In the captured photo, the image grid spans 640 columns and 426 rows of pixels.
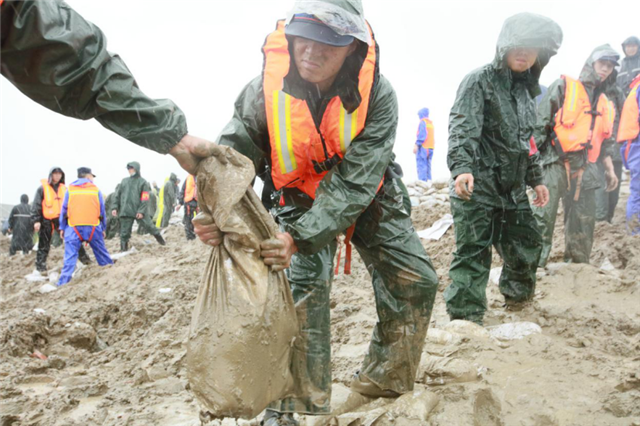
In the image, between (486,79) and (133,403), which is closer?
(133,403)

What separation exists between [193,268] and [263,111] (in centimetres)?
550

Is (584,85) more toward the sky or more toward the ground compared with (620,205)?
more toward the sky

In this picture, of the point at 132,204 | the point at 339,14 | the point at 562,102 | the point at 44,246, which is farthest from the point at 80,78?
the point at 132,204

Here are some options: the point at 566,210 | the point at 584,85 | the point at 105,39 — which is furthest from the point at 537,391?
the point at 584,85

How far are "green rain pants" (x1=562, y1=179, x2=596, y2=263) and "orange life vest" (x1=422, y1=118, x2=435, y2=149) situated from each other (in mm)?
7397

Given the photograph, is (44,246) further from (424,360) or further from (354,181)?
(354,181)

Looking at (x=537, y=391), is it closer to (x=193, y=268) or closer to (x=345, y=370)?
(x=345, y=370)

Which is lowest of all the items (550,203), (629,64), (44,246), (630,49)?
(44,246)

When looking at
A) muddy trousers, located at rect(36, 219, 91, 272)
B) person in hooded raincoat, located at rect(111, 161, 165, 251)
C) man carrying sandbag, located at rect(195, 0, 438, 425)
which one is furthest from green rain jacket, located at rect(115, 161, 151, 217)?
man carrying sandbag, located at rect(195, 0, 438, 425)

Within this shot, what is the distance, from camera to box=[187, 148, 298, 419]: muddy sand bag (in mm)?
2016

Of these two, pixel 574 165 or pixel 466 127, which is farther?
pixel 574 165

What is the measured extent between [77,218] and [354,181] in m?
7.57

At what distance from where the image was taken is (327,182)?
7.91ft

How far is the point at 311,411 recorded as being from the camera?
2559 millimetres
